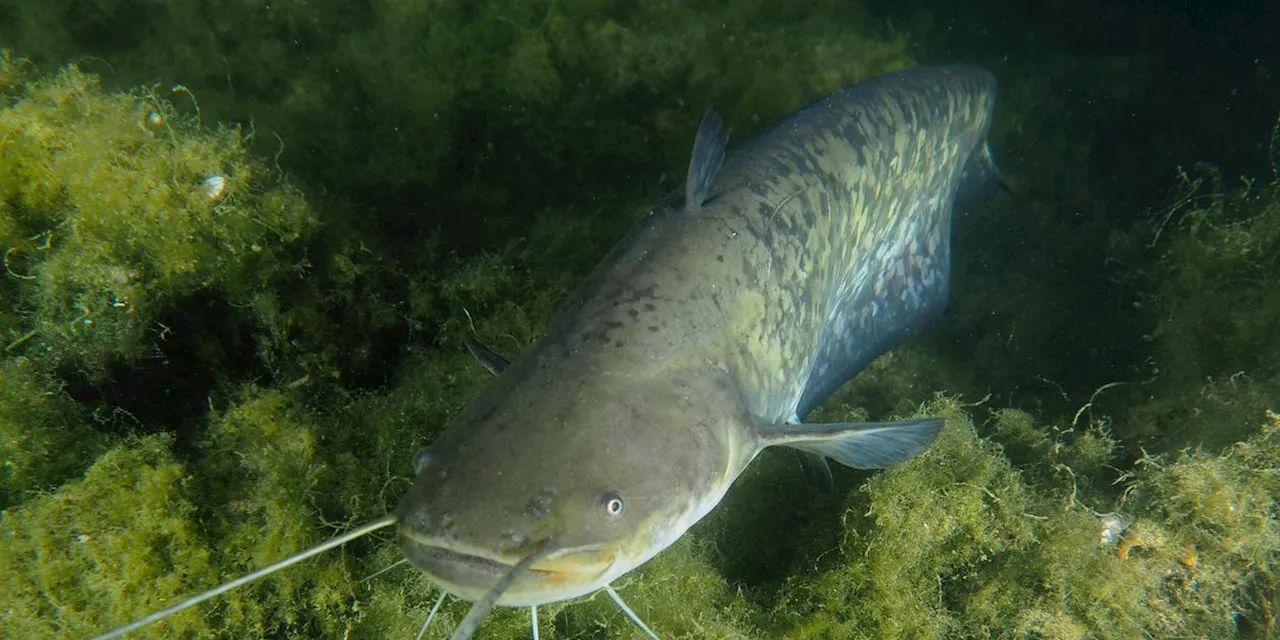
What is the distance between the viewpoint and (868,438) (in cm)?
222

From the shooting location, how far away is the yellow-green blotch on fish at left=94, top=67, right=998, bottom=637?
4.93 ft

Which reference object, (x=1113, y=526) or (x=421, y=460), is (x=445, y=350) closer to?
(x=421, y=460)

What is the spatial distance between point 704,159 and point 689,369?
869mm

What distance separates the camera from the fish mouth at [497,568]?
1439 millimetres

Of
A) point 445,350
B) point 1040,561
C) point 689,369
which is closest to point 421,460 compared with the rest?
point 689,369

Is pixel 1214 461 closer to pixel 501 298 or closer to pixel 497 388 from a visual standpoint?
pixel 497 388

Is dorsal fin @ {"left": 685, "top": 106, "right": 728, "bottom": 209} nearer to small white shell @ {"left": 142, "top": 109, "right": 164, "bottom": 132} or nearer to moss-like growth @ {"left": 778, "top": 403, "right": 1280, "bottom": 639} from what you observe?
moss-like growth @ {"left": 778, "top": 403, "right": 1280, "bottom": 639}

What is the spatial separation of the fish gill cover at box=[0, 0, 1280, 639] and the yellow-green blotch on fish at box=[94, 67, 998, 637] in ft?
2.06

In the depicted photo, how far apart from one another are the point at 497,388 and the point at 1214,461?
9.55ft

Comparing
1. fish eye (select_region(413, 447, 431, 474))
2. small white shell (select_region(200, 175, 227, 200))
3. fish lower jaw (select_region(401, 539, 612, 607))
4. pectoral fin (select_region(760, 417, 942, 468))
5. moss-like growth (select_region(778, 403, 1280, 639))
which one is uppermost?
small white shell (select_region(200, 175, 227, 200))

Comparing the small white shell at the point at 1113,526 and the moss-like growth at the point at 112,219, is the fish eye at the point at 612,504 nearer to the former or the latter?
the small white shell at the point at 1113,526

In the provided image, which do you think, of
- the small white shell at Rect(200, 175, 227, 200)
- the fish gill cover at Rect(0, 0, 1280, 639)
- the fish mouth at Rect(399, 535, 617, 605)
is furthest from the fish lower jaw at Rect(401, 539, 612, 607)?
the small white shell at Rect(200, 175, 227, 200)

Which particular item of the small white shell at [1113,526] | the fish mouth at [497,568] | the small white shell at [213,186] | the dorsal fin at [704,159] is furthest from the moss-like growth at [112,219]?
the small white shell at [1113,526]

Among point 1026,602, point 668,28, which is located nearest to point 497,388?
point 1026,602
